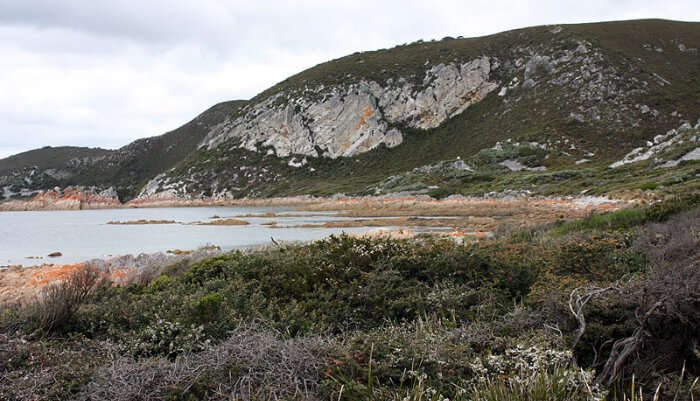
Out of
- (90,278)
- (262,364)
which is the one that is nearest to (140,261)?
(90,278)

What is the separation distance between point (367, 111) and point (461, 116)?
20228mm

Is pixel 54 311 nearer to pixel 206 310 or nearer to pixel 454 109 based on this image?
pixel 206 310

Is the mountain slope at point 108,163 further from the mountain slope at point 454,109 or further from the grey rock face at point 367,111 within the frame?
the grey rock face at point 367,111

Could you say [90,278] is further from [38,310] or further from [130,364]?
[130,364]

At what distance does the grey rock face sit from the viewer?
84562 millimetres

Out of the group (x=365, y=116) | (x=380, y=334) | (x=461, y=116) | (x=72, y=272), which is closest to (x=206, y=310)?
(x=380, y=334)

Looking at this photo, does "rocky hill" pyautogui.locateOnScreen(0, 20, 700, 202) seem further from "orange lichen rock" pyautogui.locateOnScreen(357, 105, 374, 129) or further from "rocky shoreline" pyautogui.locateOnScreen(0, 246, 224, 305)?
"rocky shoreline" pyautogui.locateOnScreen(0, 246, 224, 305)

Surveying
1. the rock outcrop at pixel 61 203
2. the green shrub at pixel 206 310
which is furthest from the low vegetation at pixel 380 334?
the rock outcrop at pixel 61 203

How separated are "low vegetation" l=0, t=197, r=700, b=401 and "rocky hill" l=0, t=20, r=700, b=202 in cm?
3772

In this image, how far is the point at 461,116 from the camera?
82.6 meters

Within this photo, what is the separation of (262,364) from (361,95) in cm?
8803

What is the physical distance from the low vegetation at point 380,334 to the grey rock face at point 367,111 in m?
79.0

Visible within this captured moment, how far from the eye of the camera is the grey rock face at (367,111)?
8456 cm

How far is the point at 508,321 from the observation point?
4.19 m
